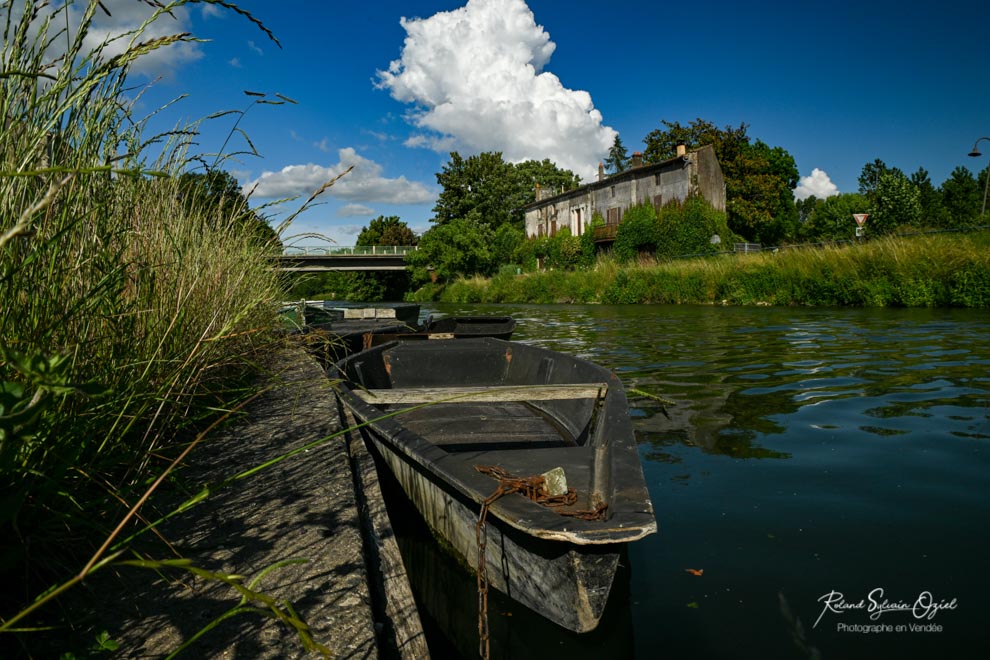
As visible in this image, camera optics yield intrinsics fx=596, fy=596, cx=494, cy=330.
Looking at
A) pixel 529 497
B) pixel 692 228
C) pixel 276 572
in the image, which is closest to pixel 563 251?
pixel 692 228

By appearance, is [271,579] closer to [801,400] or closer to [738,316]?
[801,400]

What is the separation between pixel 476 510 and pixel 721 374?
19.0 ft

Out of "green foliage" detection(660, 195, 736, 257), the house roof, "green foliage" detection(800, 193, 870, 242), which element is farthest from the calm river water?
"green foliage" detection(800, 193, 870, 242)

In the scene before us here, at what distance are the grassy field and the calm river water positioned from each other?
9748mm

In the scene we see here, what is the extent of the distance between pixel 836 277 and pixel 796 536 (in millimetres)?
15786

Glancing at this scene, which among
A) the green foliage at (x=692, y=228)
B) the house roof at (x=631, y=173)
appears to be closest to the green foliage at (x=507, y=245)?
the house roof at (x=631, y=173)

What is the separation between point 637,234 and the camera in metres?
34.9

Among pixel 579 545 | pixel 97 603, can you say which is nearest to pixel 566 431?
pixel 579 545

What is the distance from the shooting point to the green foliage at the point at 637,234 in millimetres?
34406

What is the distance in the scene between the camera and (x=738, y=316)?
1523 centimetres

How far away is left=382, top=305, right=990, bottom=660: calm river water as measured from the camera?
94.4 inches

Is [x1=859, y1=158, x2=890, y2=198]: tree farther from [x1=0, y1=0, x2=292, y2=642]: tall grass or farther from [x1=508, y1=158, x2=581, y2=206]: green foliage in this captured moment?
[x1=0, y1=0, x2=292, y2=642]: tall grass

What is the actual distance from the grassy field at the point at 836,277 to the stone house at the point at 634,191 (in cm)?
936

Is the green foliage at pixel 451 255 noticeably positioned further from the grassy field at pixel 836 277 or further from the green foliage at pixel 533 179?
the grassy field at pixel 836 277
